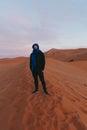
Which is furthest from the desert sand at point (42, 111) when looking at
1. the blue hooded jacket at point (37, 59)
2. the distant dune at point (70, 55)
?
the distant dune at point (70, 55)

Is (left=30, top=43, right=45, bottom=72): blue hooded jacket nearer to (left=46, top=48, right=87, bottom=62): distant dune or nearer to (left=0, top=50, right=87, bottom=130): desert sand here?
(left=0, top=50, right=87, bottom=130): desert sand

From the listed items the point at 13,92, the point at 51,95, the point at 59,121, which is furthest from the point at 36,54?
the point at 59,121

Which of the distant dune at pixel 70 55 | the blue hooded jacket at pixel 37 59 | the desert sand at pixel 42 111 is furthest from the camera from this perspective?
the distant dune at pixel 70 55

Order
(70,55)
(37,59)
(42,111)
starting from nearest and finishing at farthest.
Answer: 1. (42,111)
2. (37,59)
3. (70,55)

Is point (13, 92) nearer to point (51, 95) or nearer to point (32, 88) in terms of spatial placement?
point (32, 88)

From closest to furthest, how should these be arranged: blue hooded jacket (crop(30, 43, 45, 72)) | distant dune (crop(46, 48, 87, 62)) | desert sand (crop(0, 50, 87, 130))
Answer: desert sand (crop(0, 50, 87, 130)) → blue hooded jacket (crop(30, 43, 45, 72)) → distant dune (crop(46, 48, 87, 62))

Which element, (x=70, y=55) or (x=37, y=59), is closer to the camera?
(x=37, y=59)

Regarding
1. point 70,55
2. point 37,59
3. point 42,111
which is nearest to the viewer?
point 42,111

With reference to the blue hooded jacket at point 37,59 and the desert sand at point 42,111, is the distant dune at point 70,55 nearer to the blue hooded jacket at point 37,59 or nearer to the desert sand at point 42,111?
the blue hooded jacket at point 37,59

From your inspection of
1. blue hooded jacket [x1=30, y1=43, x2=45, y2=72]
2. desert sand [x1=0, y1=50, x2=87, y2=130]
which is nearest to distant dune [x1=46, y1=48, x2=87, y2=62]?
blue hooded jacket [x1=30, y1=43, x2=45, y2=72]

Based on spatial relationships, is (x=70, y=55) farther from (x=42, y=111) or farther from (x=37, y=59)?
(x=42, y=111)

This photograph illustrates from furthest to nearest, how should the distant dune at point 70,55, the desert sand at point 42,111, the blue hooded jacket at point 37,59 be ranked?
the distant dune at point 70,55 < the blue hooded jacket at point 37,59 < the desert sand at point 42,111

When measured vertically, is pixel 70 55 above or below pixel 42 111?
below

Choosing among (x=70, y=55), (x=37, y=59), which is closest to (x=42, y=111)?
(x=37, y=59)
